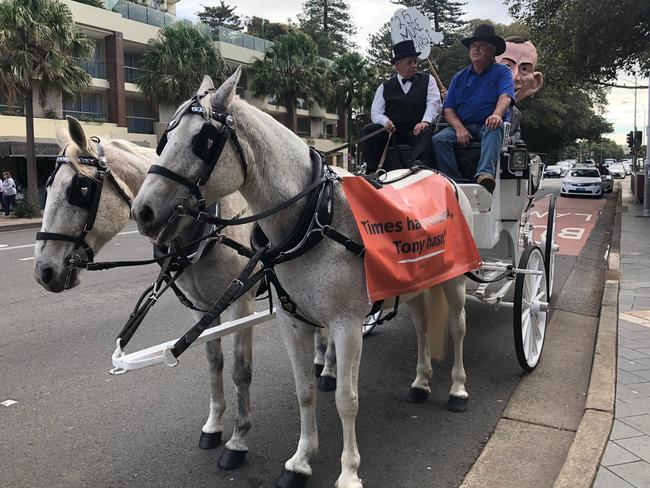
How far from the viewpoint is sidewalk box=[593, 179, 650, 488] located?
3.16m

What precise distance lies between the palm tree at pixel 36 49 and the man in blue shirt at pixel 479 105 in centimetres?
1835

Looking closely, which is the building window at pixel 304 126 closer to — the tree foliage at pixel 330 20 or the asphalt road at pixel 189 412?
the tree foliage at pixel 330 20

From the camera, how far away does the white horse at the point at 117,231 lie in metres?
3.03

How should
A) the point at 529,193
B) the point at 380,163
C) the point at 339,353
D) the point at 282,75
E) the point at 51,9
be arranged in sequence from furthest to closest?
the point at 282,75, the point at 51,9, the point at 529,193, the point at 380,163, the point at 339,353

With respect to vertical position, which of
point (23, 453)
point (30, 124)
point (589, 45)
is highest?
point (589, 45)

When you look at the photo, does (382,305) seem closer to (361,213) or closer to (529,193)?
(361,213)

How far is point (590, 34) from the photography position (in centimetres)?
1927

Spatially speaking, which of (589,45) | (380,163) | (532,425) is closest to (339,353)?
(532,425)

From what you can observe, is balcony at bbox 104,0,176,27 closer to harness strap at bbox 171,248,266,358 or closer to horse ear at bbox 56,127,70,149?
horse ear at bbox 56,127,70,149

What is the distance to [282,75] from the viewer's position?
37406 mm

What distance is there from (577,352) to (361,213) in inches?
145

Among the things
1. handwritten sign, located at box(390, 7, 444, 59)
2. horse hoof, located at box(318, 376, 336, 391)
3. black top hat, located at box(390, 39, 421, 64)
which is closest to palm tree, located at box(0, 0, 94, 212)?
handwritten sign, located at box(390, 7, 444, 59)

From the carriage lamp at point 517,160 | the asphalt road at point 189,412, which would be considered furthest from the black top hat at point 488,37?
the asphalt road at point 189,412

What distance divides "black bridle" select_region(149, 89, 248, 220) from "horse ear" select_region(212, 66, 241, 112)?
0.04 meters
